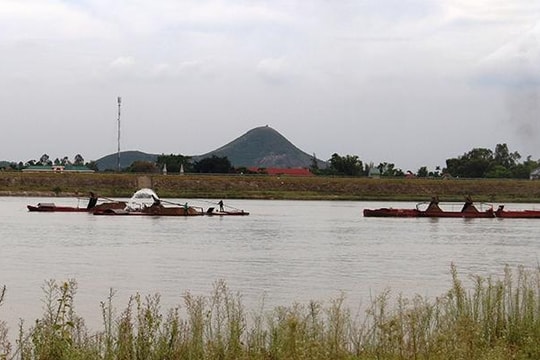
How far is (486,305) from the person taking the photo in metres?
17.2

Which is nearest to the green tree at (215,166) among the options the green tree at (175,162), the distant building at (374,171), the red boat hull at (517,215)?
the green tree at (175,162)

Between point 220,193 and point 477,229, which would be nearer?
point 477,229

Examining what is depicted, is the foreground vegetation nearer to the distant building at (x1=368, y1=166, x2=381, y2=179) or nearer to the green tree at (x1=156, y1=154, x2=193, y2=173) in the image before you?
the distant building at (x1=368, y1=166, x2=381, y2=179)

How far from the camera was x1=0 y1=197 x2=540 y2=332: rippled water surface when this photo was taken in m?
26.7

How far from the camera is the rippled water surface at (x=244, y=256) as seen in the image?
2670cm

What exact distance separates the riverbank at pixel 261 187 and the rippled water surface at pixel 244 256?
48498mm

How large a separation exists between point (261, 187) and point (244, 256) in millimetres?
90934

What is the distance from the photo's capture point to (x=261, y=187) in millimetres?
130000

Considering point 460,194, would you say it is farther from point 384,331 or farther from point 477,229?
point 384,331

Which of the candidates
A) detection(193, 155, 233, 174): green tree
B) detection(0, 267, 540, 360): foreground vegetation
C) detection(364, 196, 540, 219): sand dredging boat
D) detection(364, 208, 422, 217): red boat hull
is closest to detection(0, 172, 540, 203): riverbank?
detection(193, 155, 233, 174): green tree

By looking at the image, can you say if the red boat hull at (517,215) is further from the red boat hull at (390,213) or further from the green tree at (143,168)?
the green tree at (143,168)

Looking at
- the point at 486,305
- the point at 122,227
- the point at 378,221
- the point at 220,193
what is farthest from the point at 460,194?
the point at 486,305

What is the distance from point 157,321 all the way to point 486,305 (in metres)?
6.72

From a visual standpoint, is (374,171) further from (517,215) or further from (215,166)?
(517,215)
